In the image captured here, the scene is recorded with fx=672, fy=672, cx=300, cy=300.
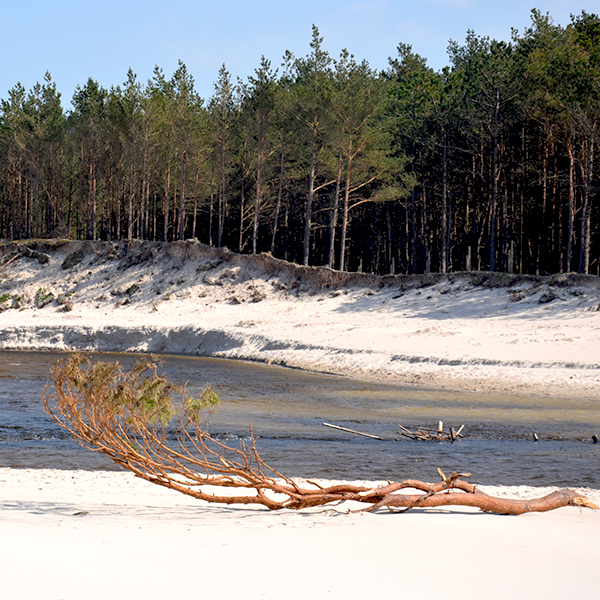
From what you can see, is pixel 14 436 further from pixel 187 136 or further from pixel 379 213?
pixel 379 213

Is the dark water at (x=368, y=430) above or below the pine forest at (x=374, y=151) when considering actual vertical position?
below

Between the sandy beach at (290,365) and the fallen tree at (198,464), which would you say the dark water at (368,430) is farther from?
the fallen tree at (198,464)

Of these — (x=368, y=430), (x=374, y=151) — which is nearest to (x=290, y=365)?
(x=368, y=430)

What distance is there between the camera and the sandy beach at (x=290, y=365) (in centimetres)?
481

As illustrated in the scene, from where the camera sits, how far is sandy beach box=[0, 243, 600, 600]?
481cm

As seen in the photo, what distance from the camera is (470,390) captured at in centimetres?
2111

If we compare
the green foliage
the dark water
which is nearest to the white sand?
the dark water

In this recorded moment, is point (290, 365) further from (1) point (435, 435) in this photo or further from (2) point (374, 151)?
(2) point (374, 151)

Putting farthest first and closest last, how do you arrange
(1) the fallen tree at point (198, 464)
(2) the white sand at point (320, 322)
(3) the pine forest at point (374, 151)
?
1. (3) the pine forest at point (374, 151)
2. (2) the white sand at point (320, 322)
3. (1) the fallen tree at point (198, 464)

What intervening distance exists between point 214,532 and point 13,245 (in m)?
50.9

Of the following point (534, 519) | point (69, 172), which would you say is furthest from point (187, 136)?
point (534, 519)

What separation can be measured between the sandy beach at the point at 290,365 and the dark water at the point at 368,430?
5.34 feet

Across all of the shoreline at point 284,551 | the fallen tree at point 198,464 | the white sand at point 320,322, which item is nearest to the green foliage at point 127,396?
the fallen tree at point 198,464

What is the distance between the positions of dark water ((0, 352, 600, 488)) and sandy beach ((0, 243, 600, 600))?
1.63 m
